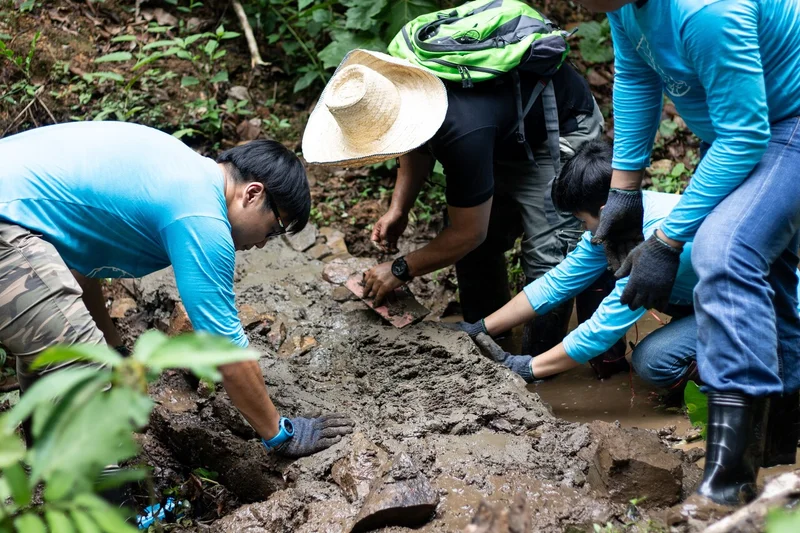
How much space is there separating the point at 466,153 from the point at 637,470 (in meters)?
1.56

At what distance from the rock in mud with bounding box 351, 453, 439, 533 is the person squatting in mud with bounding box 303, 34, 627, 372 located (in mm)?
1425

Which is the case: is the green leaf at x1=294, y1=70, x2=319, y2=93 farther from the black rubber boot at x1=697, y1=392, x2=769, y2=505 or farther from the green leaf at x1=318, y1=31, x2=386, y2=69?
the black rubber boot at x1=697, y1=392, x2=769, y2=505

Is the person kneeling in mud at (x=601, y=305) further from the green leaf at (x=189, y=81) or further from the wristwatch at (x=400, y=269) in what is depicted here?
the green leaf at (x=189, y=81)

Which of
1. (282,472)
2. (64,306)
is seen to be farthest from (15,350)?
(282,472)

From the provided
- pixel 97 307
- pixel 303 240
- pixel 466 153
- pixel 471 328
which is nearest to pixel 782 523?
pixel 466 153

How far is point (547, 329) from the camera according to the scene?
3836mm

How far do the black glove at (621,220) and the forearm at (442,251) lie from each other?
75 cm

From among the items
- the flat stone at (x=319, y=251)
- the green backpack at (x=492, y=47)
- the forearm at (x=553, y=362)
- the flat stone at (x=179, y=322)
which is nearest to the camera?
the forearm at (x=553, y=362)

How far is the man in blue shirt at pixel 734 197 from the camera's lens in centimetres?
192

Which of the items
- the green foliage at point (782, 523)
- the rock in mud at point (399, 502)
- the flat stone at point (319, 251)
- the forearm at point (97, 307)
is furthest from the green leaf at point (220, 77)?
the green foliage at point (782, 523)

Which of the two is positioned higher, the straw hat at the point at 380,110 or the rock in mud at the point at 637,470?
the straw hat at the point at 380,110

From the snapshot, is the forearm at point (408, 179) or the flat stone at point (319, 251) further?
the flat stone at point (319, 251)

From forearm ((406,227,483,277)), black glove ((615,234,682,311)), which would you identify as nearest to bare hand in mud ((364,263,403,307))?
forearm ((406,227,483,277))

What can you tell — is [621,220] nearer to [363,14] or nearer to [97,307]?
[97,307]
